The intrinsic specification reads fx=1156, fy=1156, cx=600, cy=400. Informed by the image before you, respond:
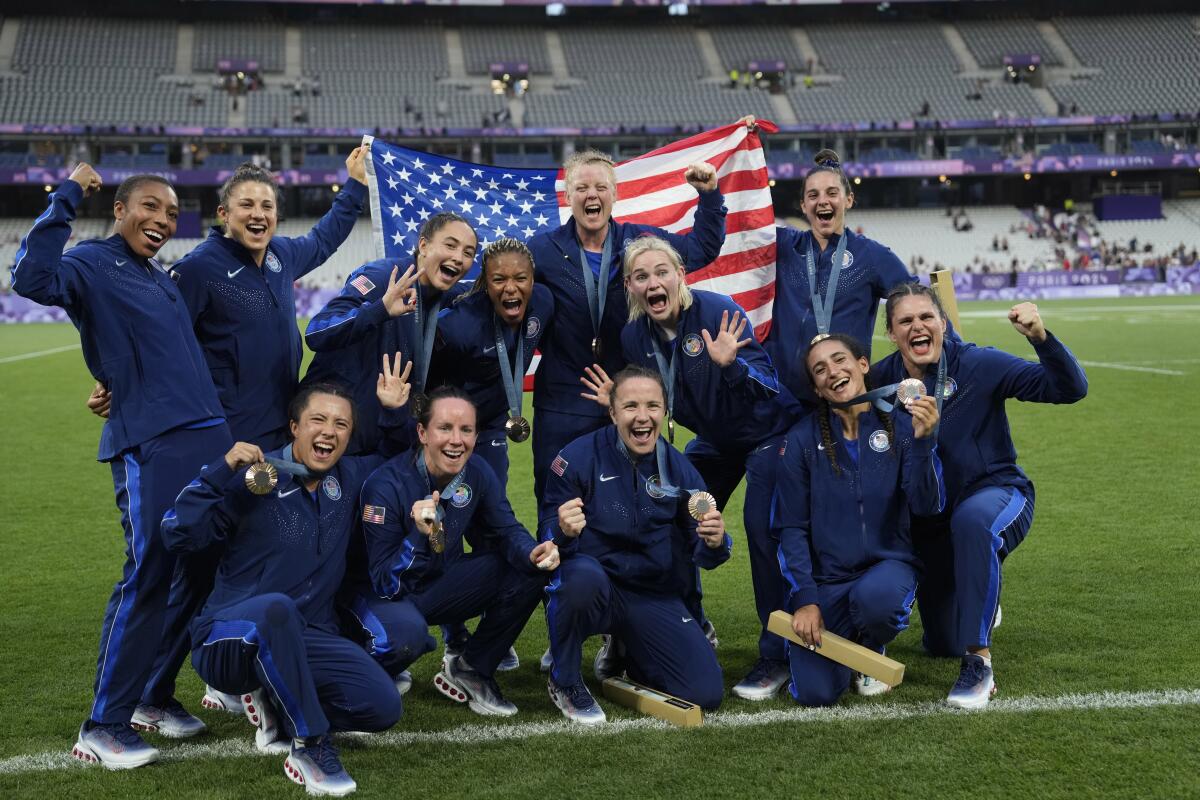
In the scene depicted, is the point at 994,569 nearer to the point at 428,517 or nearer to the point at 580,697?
the point at 580,697

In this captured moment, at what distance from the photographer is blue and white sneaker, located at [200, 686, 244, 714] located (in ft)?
14.7

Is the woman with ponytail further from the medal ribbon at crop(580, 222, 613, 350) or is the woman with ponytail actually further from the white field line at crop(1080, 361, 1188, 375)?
the white field line at crop(1080, 361, 1188, 375)

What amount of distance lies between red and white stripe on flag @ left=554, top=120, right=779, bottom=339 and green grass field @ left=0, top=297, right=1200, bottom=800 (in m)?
1.65

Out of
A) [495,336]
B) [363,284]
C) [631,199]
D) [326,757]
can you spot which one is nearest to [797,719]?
[326,757]

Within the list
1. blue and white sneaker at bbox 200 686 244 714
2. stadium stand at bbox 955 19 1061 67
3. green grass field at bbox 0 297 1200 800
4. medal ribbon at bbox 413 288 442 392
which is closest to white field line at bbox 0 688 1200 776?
green grass field at bbox 0 297 1200 800

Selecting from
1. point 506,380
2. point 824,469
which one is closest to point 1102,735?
point 824,469

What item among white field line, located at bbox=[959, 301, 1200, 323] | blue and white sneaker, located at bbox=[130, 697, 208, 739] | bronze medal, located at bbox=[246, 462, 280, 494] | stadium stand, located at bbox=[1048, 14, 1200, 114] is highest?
stadium stand, located at bbox=[1048, 14, 1200, 114]

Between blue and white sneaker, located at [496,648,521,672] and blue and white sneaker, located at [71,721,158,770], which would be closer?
blue and white sneaker, located at [71,721,158,770]

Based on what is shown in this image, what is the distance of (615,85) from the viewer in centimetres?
5200

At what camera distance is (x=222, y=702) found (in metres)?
4.52

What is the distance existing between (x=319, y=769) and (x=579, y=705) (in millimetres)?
1018

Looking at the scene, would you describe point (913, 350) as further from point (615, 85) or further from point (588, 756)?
point (615, 85)

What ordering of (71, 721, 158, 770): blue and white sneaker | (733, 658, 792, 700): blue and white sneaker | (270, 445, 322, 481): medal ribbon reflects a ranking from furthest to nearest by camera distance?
(733, 658, 792, 700): blue and white sneaker, (270, 445, 322, 481): medal ribbon, (71, 721, 158, 770): blue and white sneaker

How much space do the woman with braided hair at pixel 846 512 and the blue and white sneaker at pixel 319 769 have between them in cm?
172
